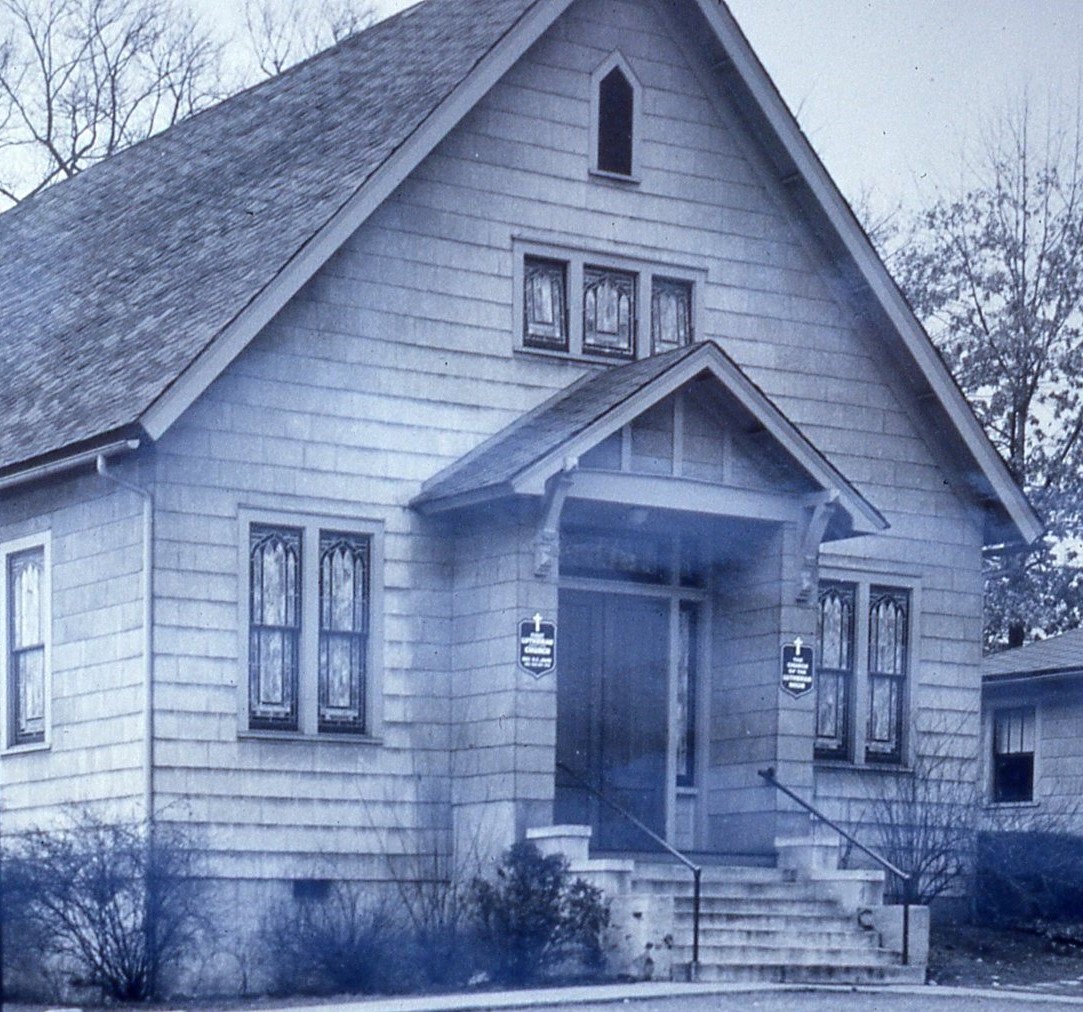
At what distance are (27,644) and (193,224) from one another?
4600mm

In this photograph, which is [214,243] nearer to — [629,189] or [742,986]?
[629,189]

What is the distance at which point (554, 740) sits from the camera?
2214 cm

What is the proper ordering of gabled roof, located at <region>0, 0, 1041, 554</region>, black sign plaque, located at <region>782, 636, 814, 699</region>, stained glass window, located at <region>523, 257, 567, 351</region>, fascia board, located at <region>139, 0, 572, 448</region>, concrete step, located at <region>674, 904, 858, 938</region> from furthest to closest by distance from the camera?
stained glass window, located at <region>523, 257, 567, 351</region> < black sign plaque, located at <region>782, 636, 814, 699</region> < gabled roof, located at <region>0, 0, 1041, 554</region> < concrete step, located at <region>674, 904, 858, 938</region> < fascia board, located at <region>139, 0, 572, 448</region>

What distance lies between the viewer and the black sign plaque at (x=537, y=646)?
2197 cm

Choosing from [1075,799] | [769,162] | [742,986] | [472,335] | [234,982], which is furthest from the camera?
[1075,799]

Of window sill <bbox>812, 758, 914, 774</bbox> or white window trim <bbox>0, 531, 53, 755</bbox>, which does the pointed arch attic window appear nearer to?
window sill <bbox>812, 758, 914, 774</bbox>

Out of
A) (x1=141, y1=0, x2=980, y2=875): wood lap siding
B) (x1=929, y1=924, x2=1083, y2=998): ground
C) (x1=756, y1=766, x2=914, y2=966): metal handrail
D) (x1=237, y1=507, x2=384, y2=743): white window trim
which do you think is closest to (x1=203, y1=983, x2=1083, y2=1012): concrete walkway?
(x1=756, y1=766, x2=914, y2=966): metal handrail

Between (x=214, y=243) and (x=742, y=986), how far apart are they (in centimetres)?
867

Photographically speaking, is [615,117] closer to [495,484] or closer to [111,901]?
[495,484]

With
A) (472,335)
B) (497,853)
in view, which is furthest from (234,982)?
(472,335)

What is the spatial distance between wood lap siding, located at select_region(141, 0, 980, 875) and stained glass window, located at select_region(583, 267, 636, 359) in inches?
10.3

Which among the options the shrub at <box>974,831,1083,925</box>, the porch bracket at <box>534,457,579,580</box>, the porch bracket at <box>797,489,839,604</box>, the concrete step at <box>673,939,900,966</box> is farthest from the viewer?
the shrub at <box>974,831,1083,925</box>

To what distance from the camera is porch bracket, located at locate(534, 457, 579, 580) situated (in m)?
21.5

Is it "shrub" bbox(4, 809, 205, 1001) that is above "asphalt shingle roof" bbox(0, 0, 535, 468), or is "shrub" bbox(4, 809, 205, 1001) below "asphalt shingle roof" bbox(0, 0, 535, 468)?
below
